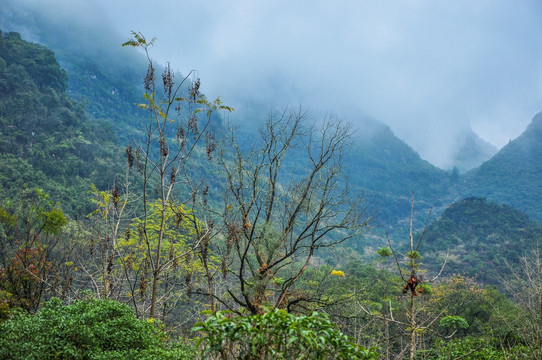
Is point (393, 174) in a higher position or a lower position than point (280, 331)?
higher

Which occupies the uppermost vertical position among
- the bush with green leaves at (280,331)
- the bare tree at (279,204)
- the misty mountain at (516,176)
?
the misty mountain at (516,176)

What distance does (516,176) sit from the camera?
86812mm

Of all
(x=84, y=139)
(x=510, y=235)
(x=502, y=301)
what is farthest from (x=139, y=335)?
(x=510, y=235)

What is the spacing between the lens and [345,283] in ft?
66.2

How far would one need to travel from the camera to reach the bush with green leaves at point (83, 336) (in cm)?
346

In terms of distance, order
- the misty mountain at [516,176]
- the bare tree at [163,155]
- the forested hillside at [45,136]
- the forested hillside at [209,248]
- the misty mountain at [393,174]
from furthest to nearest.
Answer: the misty mountain at [393,174], the misty mountain at [516,176], the forested hillside at [45,136], the bare tree at [163,155], the forested hillside at [209,248]

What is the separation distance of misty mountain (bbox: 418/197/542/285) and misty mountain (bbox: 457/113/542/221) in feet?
110

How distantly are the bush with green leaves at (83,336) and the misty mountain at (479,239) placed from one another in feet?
126

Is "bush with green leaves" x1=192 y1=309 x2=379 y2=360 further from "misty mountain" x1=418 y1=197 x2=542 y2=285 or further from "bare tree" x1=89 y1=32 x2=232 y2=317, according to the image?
"misty mountain" x1=418 y1=197 x2=542 y2=285

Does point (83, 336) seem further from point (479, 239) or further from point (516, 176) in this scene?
point (516, 176)

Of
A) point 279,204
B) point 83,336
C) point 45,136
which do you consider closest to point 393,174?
point 45,136

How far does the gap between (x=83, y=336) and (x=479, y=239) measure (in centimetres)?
5413

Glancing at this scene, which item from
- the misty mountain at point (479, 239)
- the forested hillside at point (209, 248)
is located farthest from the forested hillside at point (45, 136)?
the misty mountain at point (479, 239)

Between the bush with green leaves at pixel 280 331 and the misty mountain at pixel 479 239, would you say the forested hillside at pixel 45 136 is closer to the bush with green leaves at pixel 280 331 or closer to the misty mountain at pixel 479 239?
the bush with green leaves at pixel 280 331
